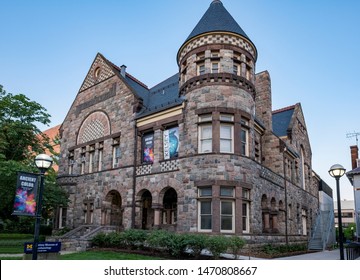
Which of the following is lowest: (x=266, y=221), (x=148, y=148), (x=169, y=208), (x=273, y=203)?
(x=266, y=221)

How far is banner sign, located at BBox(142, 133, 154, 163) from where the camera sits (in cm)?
2294

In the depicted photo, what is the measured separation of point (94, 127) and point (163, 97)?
6.27 meters

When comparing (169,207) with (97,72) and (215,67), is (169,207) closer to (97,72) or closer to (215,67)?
(215,67)

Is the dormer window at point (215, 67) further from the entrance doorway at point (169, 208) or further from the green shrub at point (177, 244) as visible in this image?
the green shrub at point (177, 244)

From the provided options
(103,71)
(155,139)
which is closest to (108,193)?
(155,139)

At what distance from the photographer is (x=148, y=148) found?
76.5ft

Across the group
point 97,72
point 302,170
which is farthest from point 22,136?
point 302,170

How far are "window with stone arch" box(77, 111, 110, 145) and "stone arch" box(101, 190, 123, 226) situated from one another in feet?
15.3

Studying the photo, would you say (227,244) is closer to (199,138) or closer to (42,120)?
(199,138)

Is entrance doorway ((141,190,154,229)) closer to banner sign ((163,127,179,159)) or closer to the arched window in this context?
banner sign ((163,127,179,159))

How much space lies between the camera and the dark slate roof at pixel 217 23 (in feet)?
70.0

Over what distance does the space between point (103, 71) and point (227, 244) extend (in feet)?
61.1

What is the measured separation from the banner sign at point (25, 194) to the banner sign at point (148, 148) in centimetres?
1104

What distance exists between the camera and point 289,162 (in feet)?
95.0
